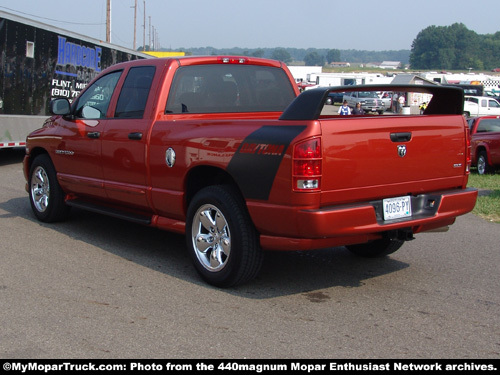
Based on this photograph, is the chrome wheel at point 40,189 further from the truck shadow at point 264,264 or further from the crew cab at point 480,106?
the crew cab at point 480,106

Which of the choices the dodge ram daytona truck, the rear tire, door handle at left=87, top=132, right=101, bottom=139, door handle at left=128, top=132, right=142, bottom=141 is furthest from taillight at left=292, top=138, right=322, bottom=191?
door handle at left=87, top=132, right=101, bottom=139

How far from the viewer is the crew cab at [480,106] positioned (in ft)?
137

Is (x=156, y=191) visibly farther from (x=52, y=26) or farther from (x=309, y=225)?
(x=52, y=26)

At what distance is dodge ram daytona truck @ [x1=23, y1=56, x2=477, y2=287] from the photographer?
467cm

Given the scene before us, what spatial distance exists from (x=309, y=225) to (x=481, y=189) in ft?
28.6

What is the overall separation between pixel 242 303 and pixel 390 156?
161cm

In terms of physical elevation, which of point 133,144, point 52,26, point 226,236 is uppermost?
point 52,26

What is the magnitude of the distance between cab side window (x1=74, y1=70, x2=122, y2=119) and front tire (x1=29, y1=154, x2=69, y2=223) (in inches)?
35.0

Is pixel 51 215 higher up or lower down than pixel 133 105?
→ lower down

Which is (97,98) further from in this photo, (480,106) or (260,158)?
(480,106)

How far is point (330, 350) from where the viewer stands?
13.0ft

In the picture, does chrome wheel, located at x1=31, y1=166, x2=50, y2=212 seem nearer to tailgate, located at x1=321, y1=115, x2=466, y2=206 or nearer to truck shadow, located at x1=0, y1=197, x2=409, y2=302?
truck shadow, located at x1=0, y1=197, x2=409, y2=302

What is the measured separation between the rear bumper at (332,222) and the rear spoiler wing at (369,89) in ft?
2.30
